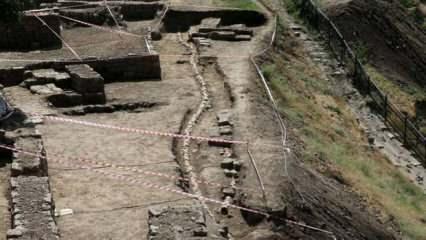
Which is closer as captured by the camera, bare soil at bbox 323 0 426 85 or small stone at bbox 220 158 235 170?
small stone at bbox 220 158 235 170

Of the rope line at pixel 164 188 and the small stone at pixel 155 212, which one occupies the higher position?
the small stone at pixel 155 212

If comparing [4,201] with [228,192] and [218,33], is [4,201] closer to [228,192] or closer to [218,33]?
[228,192]

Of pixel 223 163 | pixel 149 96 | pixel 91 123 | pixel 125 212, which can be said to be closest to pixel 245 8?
pixel 149 96

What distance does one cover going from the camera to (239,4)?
30922 millimetres

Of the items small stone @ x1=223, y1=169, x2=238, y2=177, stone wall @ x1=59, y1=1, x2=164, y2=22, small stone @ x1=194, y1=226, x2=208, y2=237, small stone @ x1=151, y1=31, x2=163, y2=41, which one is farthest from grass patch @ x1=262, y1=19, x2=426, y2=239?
small stone @ x1=194, y1=226, x2=208, y2=237

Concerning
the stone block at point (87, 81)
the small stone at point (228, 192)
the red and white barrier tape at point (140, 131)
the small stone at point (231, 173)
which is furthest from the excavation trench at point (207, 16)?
the small stone at point (228, 192)

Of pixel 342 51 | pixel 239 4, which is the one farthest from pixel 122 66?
pixel 342 51

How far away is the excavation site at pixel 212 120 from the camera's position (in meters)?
14.6

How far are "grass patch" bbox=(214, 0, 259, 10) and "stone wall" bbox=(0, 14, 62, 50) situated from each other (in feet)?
23.4

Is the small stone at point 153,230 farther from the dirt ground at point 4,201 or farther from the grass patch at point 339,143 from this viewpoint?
the grass patch at point 339,143

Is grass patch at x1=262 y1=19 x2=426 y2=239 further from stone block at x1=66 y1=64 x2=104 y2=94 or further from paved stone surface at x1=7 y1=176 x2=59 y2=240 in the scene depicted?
paved stone surface at x1=7 y1=176 x2=59 y2=240

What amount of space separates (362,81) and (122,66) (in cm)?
800

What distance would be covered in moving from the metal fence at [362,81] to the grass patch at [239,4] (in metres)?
1.91

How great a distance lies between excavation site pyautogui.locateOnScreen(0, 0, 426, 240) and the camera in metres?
14.6
